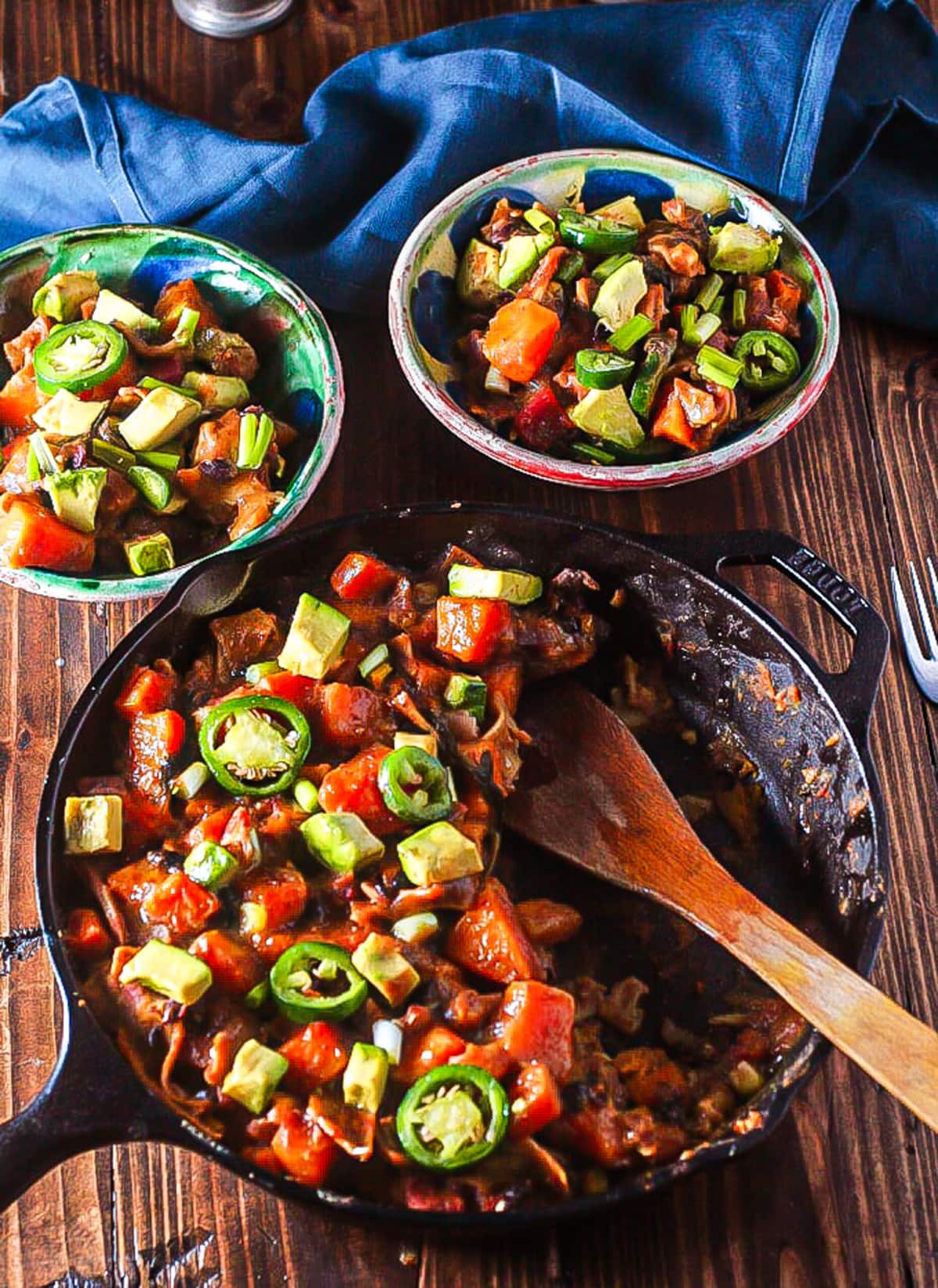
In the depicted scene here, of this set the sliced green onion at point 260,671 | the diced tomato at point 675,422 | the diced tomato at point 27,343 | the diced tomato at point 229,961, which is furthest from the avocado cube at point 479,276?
the diced tomato at point 229,961

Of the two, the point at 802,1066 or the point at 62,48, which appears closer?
the point at 802,1066

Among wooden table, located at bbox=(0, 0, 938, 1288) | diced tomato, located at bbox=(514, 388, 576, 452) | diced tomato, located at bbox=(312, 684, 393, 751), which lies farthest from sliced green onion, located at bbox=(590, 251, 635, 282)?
diced tomato, located at bbox=(312, 684, 393, 751)

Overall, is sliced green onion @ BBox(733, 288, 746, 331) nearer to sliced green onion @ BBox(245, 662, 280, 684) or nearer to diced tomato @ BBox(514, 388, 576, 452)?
diced tomato @ BBox(514, 388, 576, 452)

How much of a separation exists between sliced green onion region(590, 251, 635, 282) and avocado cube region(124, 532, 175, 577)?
0.99 meters

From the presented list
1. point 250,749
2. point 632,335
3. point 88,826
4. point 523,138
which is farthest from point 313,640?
point 523,138

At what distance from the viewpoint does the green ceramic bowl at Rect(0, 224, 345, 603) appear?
2.50 meters

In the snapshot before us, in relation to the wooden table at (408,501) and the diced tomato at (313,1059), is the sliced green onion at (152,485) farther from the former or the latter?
the diced tomato at (313,1059)

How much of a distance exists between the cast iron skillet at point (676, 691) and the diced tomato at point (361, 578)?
37 millimetres

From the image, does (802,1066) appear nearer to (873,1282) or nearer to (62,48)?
(873,1282)

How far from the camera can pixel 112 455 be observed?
2.35 m

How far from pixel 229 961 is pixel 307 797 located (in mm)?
281

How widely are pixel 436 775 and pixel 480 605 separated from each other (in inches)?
12.3

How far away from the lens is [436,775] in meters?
2.04

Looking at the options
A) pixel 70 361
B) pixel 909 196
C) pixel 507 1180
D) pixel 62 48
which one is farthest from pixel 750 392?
pixel 62 48
